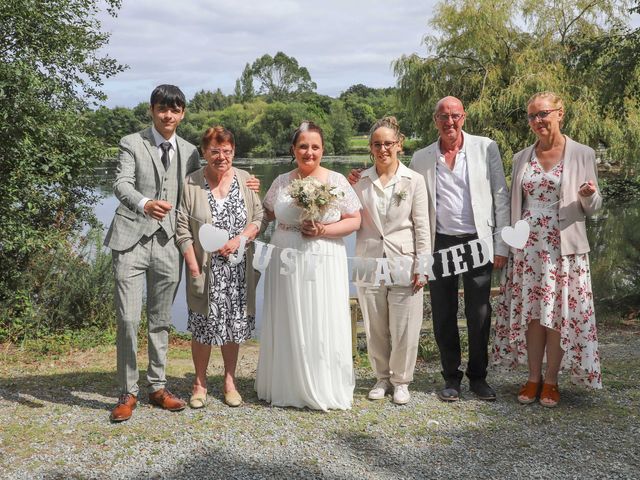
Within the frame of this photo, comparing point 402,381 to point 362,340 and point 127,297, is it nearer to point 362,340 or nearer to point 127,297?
point 127,297

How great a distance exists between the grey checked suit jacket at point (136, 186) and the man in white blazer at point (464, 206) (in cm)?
192

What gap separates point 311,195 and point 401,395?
1.70 meters

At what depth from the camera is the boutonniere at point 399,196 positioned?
4.46 m

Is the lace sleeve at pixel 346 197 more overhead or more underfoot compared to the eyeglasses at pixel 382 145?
more underfoot

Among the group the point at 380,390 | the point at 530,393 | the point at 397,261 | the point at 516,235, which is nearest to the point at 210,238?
Result: the point at 397,261

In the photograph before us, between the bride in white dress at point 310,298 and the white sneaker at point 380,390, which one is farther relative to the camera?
the white sneaker at point 380,390

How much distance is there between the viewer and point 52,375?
18.5ft

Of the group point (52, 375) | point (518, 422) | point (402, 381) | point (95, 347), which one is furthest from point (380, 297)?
point (95, 347)

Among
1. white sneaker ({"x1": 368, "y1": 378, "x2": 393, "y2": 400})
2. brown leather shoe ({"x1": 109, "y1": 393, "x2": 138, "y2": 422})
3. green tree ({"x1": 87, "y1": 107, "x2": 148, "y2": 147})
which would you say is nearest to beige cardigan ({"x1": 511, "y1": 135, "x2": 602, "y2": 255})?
white sneaker ({"x1": 368, "y1": 378, "x2": 393, "y2": 400})

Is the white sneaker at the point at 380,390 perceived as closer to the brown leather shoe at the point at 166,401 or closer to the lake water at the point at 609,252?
the brown leather shoe at the point at 166,401

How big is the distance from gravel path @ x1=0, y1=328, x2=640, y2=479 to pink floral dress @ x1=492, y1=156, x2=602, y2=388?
1.43ft

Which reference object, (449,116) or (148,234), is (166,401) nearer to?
(148,234)

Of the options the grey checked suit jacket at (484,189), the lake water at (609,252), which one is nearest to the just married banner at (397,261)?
the grey checked suit jacket at (484,189)

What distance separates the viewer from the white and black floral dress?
4.45 metres
